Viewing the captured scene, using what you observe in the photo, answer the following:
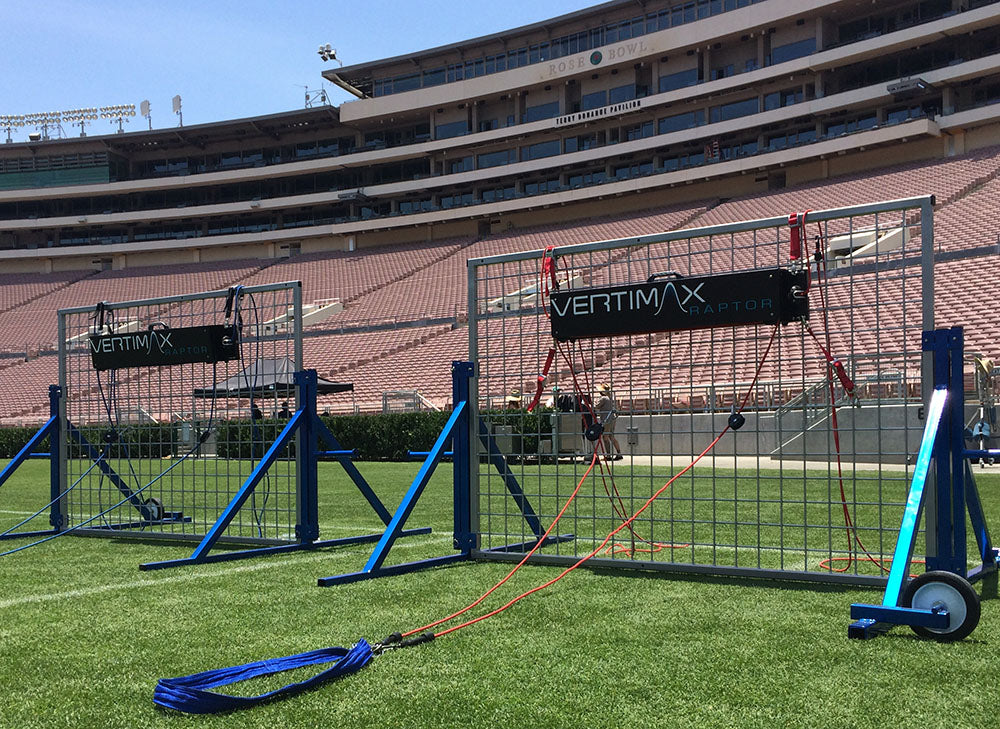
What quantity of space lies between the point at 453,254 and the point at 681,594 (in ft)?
133

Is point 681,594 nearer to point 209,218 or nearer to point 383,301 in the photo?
point 383,301

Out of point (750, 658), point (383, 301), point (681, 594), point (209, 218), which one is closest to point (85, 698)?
point (750, 658)

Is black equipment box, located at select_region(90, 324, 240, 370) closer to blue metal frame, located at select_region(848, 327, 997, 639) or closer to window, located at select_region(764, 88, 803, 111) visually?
blue metal frame, located at select_region(848, 327, 997, 639)

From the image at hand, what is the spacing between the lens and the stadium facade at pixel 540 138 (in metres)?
37.1

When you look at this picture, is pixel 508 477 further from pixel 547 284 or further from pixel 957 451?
pixel 957 451

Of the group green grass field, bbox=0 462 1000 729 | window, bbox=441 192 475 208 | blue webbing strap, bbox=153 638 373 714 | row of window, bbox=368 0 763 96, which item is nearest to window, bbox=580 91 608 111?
row of window, bbox=368 0 763 96

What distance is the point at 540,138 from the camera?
46719 mm

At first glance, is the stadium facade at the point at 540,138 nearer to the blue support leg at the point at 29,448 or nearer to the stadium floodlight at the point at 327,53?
the stadium floodlight at the point at 327,53

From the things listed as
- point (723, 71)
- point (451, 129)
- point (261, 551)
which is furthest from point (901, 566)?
point (451, 129)

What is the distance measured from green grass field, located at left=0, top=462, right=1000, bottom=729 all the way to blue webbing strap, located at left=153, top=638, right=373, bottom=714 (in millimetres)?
58

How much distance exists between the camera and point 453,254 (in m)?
44.9

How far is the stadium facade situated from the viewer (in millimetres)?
37125

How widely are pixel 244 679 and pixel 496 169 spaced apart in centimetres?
4454

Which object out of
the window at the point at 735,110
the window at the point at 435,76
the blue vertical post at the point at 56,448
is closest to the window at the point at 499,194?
the window at the point at 435,76
